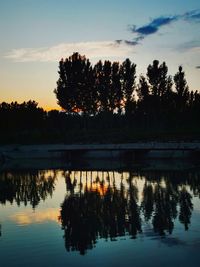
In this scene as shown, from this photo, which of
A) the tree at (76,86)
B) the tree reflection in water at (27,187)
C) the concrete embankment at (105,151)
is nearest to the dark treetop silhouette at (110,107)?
the tree at (76,86)

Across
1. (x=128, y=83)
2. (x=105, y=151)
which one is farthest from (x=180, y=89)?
(x=105, y=151)

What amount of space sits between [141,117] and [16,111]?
19692mm

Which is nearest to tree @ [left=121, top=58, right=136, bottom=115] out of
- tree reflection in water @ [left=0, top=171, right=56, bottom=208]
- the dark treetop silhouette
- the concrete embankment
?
the dark treetop silhouette

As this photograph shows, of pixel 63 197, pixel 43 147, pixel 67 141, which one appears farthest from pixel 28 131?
pixel 63 197

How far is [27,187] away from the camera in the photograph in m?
28.7

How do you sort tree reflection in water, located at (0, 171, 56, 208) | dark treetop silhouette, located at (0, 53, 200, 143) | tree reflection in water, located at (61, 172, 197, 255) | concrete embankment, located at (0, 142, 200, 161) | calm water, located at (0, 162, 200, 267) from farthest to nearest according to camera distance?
dark treetop silhouette, located at (0, 53, 200, 143), concrete embankment, located at (0, 142, 200, 161), tree reflection in water, located at (0, 171, 56, 208), tree reflection in water, located at (61, 172, 197, 255), calm water, located at (0, 162, 200, 267)

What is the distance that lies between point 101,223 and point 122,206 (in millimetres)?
3933

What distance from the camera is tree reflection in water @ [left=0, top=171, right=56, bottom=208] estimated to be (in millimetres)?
23628

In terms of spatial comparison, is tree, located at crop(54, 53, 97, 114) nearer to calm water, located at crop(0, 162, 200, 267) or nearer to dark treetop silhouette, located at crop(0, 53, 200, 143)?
dark treetop silhouette, located at crop(0, 53, 200, 143)

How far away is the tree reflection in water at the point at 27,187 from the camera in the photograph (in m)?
23.6

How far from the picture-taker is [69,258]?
1162 cm

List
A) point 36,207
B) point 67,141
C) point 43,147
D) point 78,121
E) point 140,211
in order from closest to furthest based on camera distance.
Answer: point 140,211
point 36,207
point 43,147
point 67,141
point 78,121

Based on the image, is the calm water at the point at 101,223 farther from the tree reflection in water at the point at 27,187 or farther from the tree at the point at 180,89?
the tree at the point at 180,89

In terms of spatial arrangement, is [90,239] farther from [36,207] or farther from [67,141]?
[67,141]
